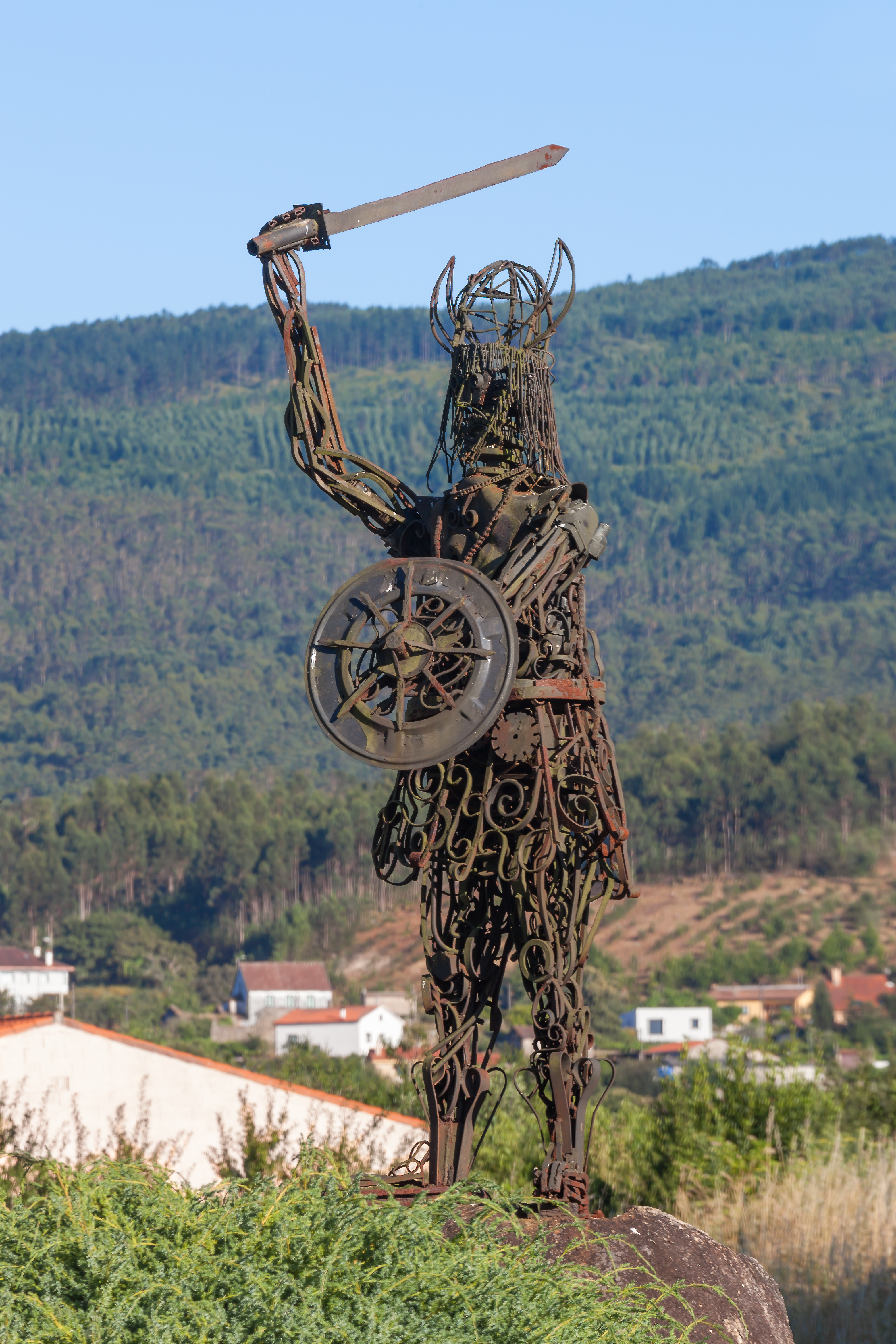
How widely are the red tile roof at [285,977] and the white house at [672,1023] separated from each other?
24.0 m

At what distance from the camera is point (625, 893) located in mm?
7652

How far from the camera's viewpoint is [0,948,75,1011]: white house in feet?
288

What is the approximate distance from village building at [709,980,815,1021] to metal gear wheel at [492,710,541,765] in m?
64.3

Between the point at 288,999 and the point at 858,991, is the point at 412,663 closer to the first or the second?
the point at 858,991

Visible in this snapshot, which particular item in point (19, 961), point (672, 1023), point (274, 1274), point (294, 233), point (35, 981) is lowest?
point (672, 1023)

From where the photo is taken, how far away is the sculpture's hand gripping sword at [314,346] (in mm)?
7547

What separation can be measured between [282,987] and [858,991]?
29295 millimetres

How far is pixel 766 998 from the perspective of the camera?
7588 cm

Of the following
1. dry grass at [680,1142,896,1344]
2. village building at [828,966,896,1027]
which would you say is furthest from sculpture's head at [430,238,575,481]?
village building at [828,966,896,1027]

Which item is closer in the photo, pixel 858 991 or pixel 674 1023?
pixel 674 1023

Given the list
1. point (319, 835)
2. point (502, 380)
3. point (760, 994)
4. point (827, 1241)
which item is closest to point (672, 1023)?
point (760, 994)

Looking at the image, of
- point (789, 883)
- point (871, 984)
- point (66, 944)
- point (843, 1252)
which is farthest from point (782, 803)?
point (843, 1252)

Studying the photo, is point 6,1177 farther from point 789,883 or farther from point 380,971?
point 789,883

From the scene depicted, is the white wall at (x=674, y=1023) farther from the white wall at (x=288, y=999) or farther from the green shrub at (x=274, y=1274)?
the green shrub at (x=274, y=1274)
